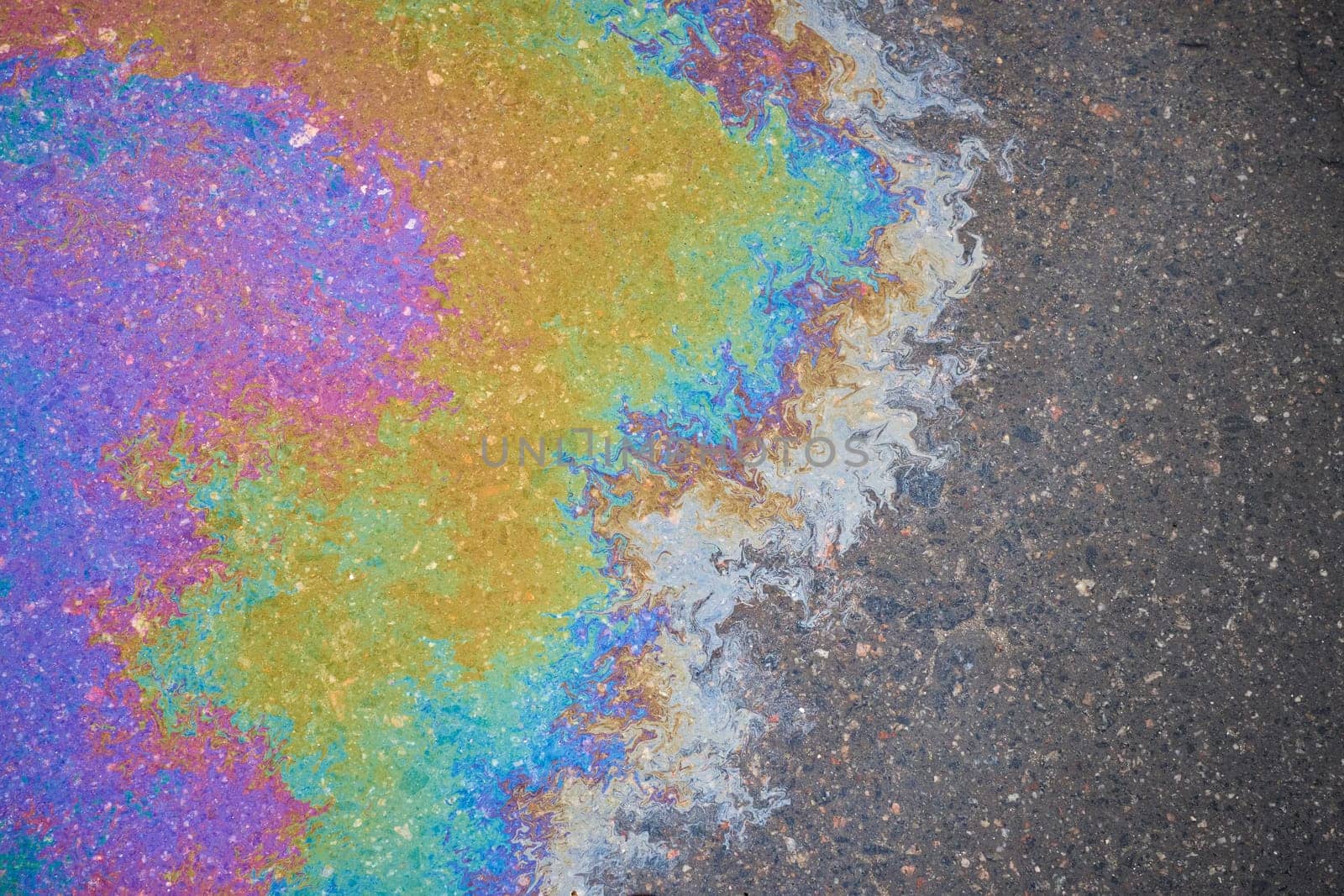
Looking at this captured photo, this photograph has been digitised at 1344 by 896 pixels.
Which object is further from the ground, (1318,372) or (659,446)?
(659,446)

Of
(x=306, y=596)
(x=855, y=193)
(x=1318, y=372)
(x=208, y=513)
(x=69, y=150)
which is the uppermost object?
(x=69, y=150)

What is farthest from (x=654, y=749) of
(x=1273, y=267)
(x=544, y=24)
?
(x=1273, y=267)

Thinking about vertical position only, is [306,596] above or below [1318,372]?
above

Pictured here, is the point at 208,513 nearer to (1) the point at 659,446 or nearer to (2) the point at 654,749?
(1) the point at 659,446

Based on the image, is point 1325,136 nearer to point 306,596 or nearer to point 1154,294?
point 1154,294

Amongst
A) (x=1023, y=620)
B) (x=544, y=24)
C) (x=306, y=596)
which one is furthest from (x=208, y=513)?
(x=1023, y=620)

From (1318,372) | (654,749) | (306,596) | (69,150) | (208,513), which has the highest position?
(69,150)
